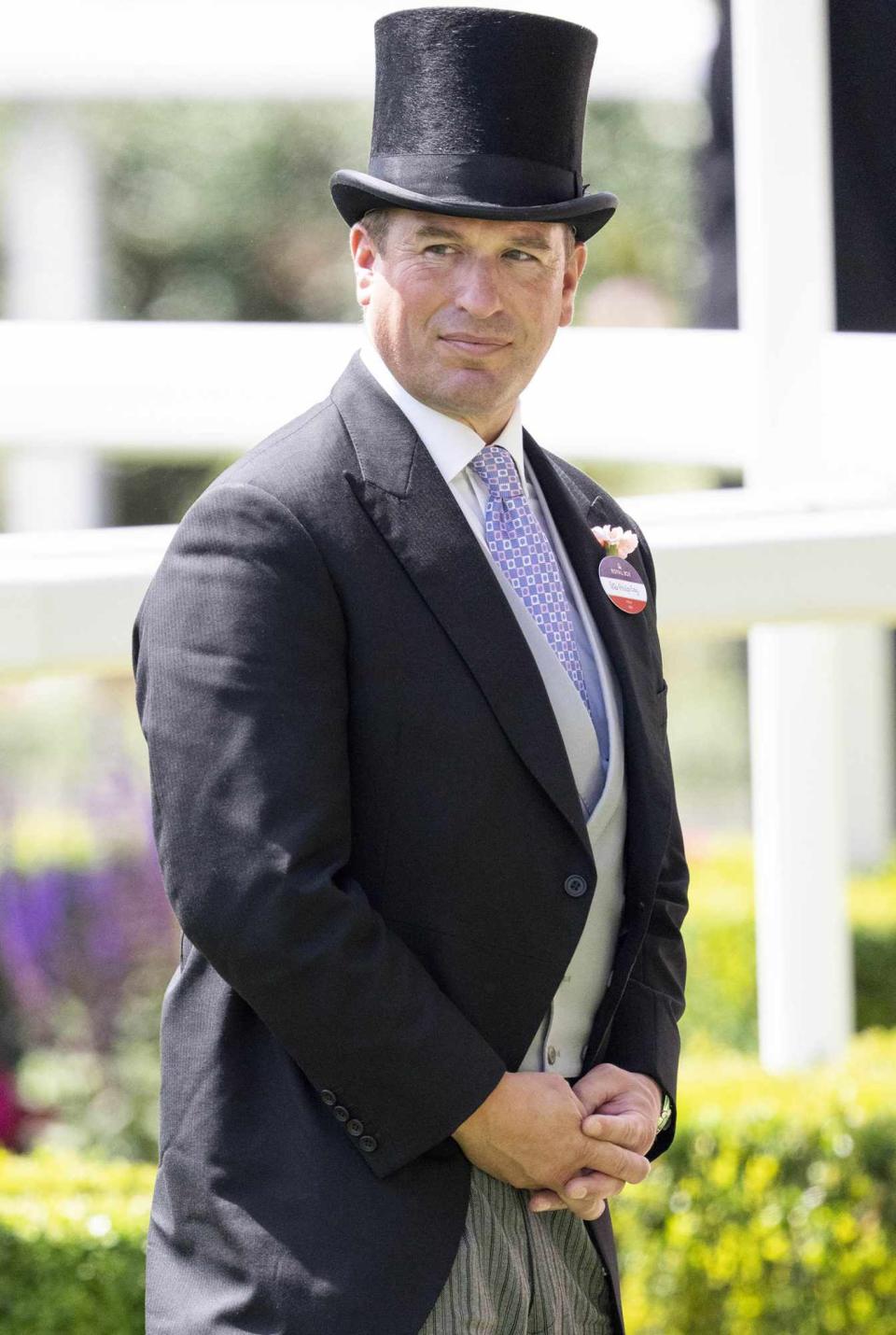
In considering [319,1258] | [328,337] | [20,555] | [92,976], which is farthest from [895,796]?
[319,1258]

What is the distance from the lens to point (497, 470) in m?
2.10

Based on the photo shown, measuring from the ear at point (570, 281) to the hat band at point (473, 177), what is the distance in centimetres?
13

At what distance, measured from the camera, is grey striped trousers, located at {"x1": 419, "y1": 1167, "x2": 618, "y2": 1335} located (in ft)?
6.18

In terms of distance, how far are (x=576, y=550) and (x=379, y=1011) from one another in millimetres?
680

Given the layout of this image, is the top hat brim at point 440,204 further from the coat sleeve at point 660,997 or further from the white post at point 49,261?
the white post at point 49,261

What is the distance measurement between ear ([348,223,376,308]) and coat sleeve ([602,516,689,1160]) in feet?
2.16

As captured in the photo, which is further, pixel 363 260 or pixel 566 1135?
pixel 363 260

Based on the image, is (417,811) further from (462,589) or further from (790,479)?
(790,479)

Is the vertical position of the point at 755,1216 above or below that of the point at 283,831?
below

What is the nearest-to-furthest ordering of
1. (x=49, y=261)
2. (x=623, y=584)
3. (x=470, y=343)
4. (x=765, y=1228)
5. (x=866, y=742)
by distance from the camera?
(x=470, y=343)
(x=623, y=584)
(x=765, y=1228)
(x=49, y=261)
(x=866, y=742)

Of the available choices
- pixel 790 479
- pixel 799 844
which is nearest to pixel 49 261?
pixel 790 479

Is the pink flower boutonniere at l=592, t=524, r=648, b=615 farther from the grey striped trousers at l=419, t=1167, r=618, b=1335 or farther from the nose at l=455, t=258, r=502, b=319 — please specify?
the grey striped trousers at l=419, t=1167, r=618, b=1335

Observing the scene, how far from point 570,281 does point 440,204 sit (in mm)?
279

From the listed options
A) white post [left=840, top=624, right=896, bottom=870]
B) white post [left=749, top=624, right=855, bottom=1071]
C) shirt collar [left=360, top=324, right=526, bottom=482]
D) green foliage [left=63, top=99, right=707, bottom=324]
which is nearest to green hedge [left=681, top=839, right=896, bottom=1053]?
white post [left=749, top=624, right=855, bottom=1071]
